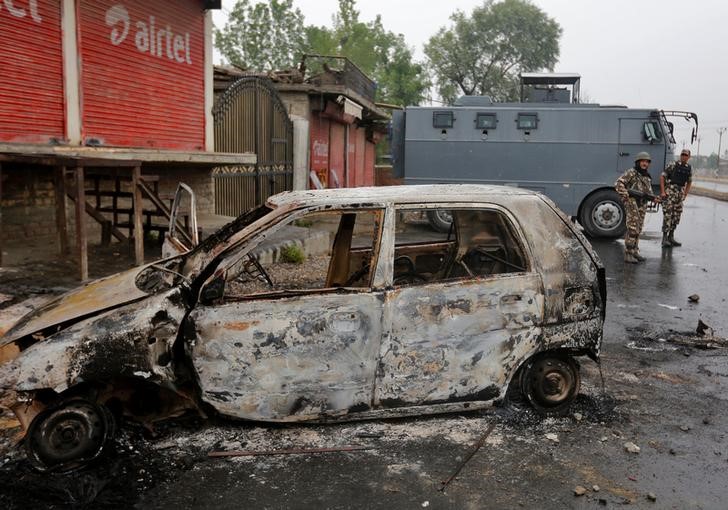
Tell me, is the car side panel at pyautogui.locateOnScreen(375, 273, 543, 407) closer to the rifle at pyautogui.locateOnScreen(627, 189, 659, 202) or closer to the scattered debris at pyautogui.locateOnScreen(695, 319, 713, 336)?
the scattered debris at pyautogui.locateOnScreen(695, 319, 713, 336)

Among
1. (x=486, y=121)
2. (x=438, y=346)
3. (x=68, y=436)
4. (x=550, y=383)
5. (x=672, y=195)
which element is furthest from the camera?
(x=486, y=121)

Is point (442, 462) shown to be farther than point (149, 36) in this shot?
No

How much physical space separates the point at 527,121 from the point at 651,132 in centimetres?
Result: 262


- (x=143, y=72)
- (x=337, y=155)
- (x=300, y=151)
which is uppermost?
(x=143, y=72)

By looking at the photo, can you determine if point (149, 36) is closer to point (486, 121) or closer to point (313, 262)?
point (313, 262)

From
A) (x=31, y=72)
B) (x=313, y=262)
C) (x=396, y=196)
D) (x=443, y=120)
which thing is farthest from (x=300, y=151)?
(x=396, y=196)

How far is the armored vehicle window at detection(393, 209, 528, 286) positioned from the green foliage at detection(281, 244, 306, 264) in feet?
15.0

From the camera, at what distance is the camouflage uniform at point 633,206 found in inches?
→ 428

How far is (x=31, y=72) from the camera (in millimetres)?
8766

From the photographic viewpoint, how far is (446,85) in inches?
1983

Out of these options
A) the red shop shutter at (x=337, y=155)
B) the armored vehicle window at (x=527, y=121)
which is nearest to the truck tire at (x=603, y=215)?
the armored vehicle window at (x=527, y=121)

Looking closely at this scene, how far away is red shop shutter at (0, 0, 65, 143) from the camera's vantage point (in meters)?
8.45

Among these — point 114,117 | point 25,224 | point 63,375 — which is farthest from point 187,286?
point 114,117

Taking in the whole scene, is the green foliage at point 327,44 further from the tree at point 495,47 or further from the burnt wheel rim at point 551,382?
the burnt wheel rim at point 551,382
